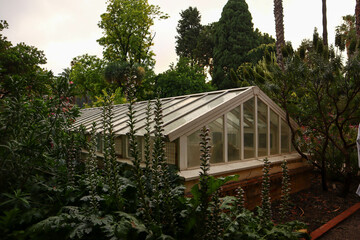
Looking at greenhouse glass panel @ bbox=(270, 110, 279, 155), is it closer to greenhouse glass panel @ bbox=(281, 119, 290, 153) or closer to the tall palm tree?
greenhouse glass panel @ bbox=(281, 119, 290, 153)

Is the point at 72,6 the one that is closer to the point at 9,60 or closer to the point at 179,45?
the point at 9,60

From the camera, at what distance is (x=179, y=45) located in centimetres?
3281

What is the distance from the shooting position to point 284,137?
636 cm

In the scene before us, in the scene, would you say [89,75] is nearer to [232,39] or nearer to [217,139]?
[232,39]

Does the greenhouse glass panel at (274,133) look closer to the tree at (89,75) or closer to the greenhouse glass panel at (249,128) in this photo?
the greenhouse glass panel at (249,128)

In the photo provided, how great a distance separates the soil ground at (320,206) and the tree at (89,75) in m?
19.9

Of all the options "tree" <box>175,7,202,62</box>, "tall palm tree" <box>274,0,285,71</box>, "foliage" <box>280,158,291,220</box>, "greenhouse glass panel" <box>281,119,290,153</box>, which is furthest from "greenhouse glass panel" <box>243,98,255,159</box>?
"tree" <box>175,7,202,62</box>

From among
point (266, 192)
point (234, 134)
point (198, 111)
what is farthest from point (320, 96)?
point (266, 192)

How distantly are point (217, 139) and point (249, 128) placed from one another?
1024 millimetres

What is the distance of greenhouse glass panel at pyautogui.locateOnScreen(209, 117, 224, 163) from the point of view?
15.7ft

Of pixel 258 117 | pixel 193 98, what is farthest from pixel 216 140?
pixel 193 98

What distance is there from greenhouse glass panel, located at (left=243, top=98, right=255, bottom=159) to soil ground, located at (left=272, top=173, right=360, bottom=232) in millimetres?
1241

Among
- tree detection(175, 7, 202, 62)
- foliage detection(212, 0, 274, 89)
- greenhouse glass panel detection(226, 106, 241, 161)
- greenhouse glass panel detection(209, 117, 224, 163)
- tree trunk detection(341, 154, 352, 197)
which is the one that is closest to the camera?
greenhouse glass panel detection(209, 117, 224, 163)

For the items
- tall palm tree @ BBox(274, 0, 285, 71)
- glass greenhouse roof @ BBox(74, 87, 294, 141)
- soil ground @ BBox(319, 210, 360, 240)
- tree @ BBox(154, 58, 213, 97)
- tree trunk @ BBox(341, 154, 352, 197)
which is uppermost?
tall palm tree @ BBox(274, 0, 285, 71)
